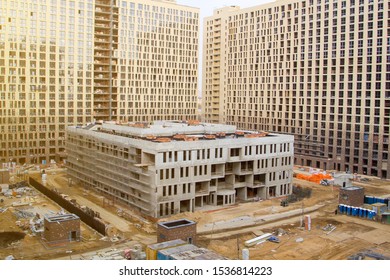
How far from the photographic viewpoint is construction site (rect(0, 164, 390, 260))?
3884 cm

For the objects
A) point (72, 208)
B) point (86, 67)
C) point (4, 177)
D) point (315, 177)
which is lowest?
point (72, 208)

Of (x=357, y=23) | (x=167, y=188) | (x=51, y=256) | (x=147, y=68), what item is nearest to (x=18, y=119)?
(x=147, y=68)

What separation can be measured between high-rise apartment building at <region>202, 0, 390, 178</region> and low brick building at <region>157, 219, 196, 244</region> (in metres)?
53.1

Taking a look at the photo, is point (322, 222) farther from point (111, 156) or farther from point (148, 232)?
point (111, 156)

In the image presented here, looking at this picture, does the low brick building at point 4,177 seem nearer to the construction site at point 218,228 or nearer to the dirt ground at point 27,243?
the construction site at point 218,228

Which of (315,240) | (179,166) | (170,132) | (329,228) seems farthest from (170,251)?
(170,132)

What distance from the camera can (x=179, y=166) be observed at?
167 feet

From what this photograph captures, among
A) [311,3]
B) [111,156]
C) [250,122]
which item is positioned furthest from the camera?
[250,122]

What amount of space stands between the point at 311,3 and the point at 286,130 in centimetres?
2805

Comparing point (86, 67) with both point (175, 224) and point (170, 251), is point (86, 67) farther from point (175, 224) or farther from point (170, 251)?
point (170, 251)

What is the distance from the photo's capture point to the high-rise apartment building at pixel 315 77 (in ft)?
270

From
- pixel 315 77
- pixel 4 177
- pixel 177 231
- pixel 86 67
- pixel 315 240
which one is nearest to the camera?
pixel 177 231

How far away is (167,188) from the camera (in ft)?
164

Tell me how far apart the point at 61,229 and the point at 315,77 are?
6920 cm
